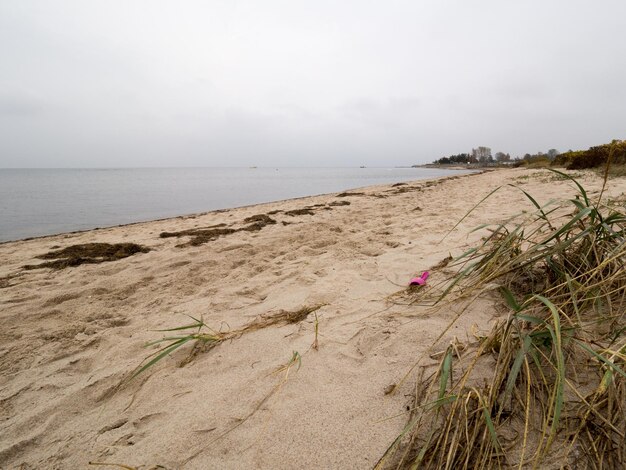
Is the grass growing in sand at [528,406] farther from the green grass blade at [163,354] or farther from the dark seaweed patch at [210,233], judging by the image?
the dark seaweed patch at [210,233]

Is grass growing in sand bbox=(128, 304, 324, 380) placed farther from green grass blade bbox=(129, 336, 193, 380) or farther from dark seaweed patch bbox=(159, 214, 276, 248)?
dark seaweed patch bbox=(159, 214, 276, 248)

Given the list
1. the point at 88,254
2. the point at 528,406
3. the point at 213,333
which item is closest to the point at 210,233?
the point at 88,254

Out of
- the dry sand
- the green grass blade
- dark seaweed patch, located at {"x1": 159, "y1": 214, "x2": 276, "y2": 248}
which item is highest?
dark seaweed patch, located at {"x1": 159, "y1": 214, "x2": 276, "y2": 248}

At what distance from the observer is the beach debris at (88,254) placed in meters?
4.07

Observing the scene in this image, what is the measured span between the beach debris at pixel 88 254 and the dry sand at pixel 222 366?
2.54ft

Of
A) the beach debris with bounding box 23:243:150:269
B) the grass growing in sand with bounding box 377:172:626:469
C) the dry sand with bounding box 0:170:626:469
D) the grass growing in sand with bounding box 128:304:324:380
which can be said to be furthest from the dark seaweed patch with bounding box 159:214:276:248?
the grass growing in sand with bounding box 377:172:626:469

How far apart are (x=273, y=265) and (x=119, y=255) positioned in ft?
8.28

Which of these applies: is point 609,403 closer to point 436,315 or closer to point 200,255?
point 436,315

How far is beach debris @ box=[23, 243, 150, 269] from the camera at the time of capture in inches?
160

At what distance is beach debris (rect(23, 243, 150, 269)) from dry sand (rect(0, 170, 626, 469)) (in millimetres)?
774

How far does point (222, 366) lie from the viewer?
5.08 ft

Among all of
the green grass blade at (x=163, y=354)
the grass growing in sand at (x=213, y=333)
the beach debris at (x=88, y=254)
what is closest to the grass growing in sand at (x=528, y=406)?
the grass growing in sand at (x=213, y=333)

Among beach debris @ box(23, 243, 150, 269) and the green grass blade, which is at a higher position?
the green grass blade

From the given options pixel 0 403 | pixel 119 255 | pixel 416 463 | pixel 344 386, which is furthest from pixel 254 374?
pixel 119 255
